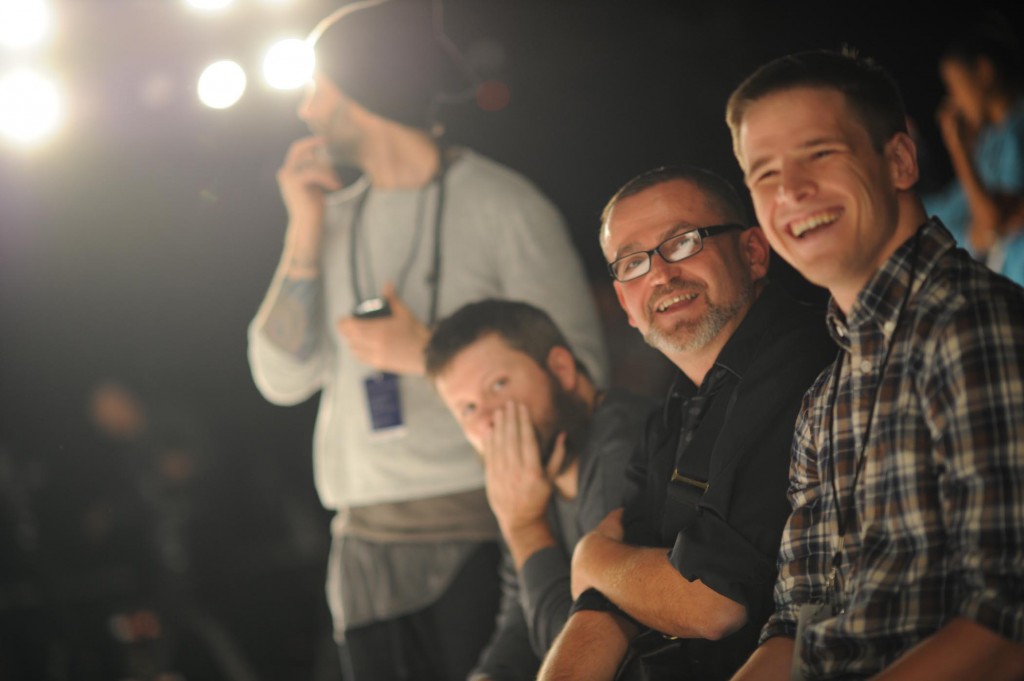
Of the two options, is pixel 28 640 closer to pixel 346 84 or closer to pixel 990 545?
pixel 346 84

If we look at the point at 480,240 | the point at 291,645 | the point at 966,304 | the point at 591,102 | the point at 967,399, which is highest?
the point at 591,102

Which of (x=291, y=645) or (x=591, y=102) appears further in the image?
(x=291, y=645)

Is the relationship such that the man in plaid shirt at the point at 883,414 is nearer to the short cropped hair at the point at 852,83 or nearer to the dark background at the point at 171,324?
the short cropped hair at the point at 852,83

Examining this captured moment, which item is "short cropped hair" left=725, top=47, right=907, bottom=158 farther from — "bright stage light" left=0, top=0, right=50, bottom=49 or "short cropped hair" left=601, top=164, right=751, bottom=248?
"bright stage light" left=0, top=0, right=50, bottom=49

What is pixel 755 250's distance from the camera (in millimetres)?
1901

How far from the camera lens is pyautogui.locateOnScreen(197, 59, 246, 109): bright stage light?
9.96ft

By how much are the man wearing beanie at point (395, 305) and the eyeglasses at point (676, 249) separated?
0.47 metres

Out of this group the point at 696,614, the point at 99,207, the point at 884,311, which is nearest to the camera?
the point at 884,311

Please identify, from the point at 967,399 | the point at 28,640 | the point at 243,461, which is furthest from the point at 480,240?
the point at 28,640

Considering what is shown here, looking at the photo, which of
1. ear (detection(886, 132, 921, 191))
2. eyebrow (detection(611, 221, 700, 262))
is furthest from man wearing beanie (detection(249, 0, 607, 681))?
ear (detection(886, 132, 921, 191))

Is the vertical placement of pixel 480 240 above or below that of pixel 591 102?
below

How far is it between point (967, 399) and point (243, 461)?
2.39 m

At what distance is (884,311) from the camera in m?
1.44

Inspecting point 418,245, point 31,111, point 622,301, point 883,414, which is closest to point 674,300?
point 622,301
